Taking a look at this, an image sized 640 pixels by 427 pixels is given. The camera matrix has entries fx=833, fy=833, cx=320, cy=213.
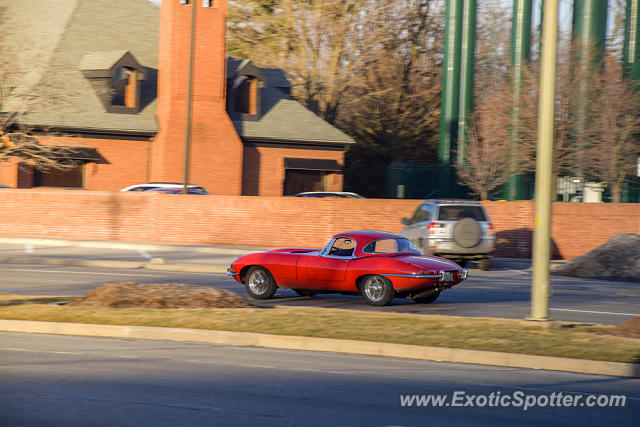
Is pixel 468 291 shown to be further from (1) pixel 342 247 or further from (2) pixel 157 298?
(2) pixel 157 298

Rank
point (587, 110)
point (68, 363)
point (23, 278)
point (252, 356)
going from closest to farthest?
point (68, 363), point (252, 356), point (23, 278), point (587, 110)

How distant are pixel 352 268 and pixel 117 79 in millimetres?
28180

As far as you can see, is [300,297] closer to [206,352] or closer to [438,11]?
[206,352]

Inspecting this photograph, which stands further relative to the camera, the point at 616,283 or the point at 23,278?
the point at 616,283

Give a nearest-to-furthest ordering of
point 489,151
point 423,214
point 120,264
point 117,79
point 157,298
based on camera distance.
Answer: point 157,298 → point 120,264 → point 423,214 → point 489,151 → point 117,79

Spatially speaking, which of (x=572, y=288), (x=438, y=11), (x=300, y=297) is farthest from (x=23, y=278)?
(x=438, y=11)

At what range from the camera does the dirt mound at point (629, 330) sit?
35.2 ft

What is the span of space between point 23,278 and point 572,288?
12.5 metres

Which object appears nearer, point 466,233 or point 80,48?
point 466,233

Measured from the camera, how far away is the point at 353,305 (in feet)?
48.3

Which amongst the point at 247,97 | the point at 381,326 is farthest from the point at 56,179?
the point at 381,326

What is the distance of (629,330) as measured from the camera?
10.9 m

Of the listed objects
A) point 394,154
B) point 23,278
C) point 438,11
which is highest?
point 438,11

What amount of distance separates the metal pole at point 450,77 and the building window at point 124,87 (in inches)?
585
